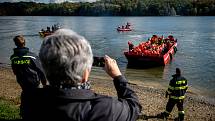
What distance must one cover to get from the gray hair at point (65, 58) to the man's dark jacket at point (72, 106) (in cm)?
9

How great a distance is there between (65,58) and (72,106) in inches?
12.6

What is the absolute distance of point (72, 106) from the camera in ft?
8.11

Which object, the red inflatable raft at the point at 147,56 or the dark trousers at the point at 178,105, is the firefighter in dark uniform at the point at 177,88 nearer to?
the dark trousers at the point at 178,105

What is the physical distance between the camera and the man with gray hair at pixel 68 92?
247 centimetres

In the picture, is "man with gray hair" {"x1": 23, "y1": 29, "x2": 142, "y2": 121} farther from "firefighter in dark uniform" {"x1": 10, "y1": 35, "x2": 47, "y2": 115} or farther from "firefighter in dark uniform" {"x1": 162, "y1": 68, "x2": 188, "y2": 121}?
"firefighter in dark uniform" {"x1": 162, "y1": 68, "x2": 188, "y2": 121}

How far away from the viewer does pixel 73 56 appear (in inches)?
97.7

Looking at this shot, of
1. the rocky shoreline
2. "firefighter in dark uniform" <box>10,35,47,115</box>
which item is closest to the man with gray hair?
"firefighter in dark uniform" <box>10,35,47,115</box>

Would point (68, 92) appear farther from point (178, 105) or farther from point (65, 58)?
point (178, 105)

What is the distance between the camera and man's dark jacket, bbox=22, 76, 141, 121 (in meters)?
2.47

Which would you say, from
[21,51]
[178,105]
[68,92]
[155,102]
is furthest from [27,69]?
A: [155,102]

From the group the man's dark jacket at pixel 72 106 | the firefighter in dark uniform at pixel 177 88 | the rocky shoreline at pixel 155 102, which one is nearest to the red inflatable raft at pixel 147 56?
the rocky shoreline at pixel 155 102

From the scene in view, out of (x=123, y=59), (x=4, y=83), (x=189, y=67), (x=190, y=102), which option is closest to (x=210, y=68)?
(x=189, y=67)

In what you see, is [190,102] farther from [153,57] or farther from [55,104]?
Result: [55,104]

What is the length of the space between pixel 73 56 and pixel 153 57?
24.3 metres
